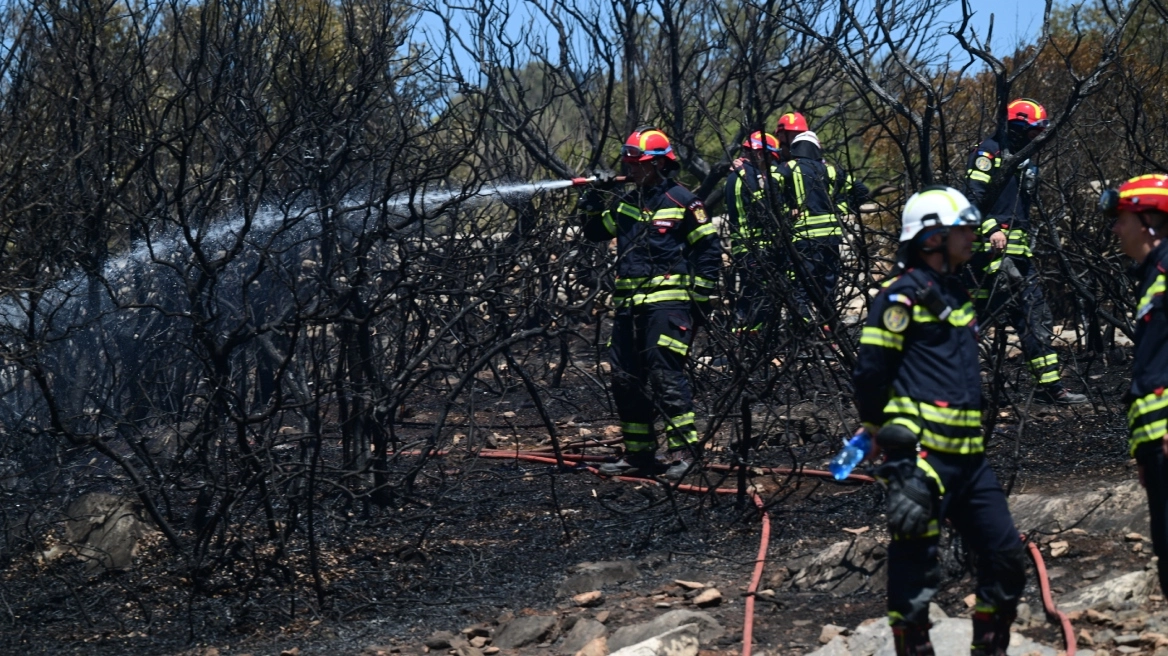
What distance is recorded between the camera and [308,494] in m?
4.94

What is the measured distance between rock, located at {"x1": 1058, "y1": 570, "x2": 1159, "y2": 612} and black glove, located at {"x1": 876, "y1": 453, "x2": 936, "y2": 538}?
1064mm

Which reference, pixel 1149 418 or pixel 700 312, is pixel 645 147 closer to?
pixel 700 312

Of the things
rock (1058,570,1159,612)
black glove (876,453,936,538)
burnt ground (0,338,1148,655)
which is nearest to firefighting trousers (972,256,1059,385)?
burnt ground (0,338,1148,655)

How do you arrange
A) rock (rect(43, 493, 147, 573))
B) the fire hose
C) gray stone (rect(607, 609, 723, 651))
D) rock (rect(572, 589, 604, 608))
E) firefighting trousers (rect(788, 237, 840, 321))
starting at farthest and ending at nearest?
rock (rect(43, 493, 147, 573)), firefighting trousers (rect(788, 237, 840, 321)), rock (rect(572, 589, 604, 608)), gray stone (rect(607, 609, 723, 651)), the fire hose

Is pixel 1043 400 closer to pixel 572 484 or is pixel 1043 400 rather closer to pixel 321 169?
pixel 572 484

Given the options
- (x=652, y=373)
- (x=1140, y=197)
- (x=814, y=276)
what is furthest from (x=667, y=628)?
(x=814, y=276)

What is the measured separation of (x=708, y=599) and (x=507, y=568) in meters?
0.98

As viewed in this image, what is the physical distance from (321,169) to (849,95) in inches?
271

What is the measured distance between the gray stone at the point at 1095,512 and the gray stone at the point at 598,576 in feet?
4.86

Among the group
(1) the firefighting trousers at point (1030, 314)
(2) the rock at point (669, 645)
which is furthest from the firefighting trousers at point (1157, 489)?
(1) the firefighting trousers at point (1030, 314)

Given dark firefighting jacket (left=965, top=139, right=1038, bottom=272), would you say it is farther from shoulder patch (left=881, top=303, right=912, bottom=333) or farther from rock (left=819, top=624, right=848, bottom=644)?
shoulder patch (left=881, top=303, right=912, bottom=333)

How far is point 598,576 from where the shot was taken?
16.5 feet

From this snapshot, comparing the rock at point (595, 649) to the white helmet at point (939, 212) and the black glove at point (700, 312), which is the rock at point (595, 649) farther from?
the black glove at point (700, 312)

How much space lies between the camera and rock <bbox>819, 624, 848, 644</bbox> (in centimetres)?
423
